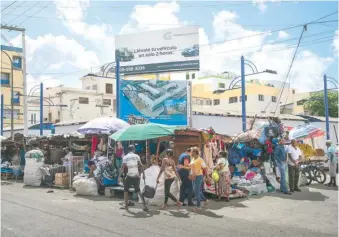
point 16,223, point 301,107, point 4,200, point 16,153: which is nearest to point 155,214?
point 16,223

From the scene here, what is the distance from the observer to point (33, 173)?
16.5 m

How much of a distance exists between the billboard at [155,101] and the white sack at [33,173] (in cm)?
1005

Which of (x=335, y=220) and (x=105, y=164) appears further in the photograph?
(x=105, y=164)

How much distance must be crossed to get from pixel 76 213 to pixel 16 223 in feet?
5.36

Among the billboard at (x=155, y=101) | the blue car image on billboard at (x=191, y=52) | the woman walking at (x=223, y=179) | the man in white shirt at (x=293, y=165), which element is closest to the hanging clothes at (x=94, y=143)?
the woman walking at (x=223, y=179)

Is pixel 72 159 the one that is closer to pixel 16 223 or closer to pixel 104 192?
pixel 104 192

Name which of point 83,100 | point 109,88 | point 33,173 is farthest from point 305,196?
point 109,88

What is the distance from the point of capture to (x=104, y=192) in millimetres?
13258

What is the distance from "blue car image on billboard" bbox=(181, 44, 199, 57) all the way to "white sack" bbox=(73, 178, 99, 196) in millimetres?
17466

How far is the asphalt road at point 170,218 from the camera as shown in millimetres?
7543

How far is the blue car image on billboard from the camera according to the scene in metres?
28.4

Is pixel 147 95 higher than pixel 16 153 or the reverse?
higher

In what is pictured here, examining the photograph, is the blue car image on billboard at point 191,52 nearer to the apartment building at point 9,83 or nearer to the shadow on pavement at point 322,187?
the shadow on pavement at point 322,187

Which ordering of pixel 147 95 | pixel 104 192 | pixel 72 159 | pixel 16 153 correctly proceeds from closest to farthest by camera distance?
pixel 104 192 < pixel 72 159 < pixel 16 153 < pixel 147 95
